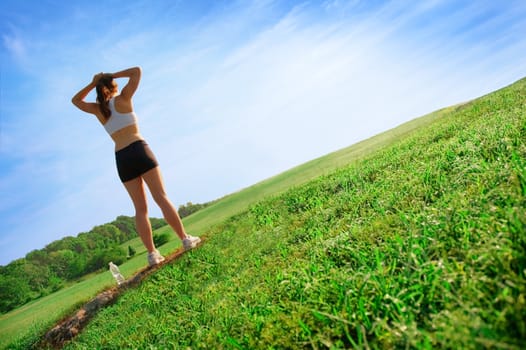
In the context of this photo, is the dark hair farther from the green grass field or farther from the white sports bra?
the green grass field

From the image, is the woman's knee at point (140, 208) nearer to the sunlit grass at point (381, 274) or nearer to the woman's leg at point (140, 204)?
the woman's leg at point (140, 204)

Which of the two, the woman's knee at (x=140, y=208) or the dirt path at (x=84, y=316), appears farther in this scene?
the woman's knee at (x=140, y=208)

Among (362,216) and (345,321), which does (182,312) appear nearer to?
(362,216)

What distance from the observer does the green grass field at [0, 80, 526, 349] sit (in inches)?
52.6

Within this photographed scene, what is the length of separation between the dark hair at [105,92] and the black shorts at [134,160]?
65 centimetres

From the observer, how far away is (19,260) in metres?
13.9

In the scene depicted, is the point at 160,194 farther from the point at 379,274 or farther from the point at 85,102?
the point at 379,274

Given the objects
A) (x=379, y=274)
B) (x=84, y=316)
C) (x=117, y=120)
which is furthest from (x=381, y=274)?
(x=84, y=316)

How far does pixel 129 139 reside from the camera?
512cm

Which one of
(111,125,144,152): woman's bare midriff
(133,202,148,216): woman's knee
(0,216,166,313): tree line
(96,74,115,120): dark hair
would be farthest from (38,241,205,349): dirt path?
(0,216,166,313): tree line

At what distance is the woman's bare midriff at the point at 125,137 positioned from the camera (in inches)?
201

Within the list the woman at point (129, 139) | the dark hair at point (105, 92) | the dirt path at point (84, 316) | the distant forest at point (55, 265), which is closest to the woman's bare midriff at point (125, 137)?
the woman at point (129, 139)

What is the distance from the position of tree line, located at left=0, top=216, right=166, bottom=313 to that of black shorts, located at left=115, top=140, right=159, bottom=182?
571 cm

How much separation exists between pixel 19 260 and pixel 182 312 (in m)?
14.1
